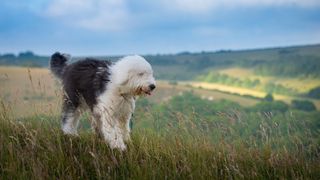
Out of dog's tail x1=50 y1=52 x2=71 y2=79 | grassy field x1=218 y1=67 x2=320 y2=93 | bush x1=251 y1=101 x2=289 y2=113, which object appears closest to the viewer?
dog's tail x1=50 y1=52 x2=71 y2=79

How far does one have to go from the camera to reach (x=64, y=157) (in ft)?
22.5

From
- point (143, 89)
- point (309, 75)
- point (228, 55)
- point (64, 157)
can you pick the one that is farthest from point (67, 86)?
point (228, 55)

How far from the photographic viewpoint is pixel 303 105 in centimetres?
11044

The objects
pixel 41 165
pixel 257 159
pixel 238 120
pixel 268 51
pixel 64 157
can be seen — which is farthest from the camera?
pixel 268 51

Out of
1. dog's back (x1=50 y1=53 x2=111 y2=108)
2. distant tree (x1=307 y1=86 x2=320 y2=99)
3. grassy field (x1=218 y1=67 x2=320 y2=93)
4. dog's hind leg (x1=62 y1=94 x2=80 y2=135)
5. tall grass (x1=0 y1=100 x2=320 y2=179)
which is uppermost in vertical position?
dog's back (x1=50 y1=53 x2=111 y2=108)

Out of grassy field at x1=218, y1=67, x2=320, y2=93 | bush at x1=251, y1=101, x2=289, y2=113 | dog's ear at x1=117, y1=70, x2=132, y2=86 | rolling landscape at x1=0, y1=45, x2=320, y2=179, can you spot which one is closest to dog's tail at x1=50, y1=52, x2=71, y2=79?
rolling landscape at x1=0, y1=45, x2=320, y2=179

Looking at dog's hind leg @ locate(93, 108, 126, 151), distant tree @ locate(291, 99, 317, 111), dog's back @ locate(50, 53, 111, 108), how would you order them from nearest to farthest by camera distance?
dog's hind leg @ locate(93, 108, 126, 151), dog's back @ locate(50, 53, 111, 108), distant tree @ locate(291, 99, 317, 111)

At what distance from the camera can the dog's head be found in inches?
324

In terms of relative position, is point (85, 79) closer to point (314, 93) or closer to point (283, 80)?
point (314, 93)

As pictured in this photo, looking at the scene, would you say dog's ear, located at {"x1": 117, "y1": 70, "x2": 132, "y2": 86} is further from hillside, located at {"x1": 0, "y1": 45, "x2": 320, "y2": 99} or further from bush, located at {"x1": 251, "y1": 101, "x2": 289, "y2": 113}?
hillside, located at {"x1": 0, "y1": 45, "x2": 320, "y2": 99}

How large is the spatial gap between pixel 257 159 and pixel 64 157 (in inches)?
107

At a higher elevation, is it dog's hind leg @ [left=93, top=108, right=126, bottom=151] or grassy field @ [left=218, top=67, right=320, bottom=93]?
dog's hind leg @ [left=93, top=108, right=126, bottom=151]

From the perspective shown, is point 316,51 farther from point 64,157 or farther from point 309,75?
point 64,157

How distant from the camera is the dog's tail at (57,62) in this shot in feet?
33.2
